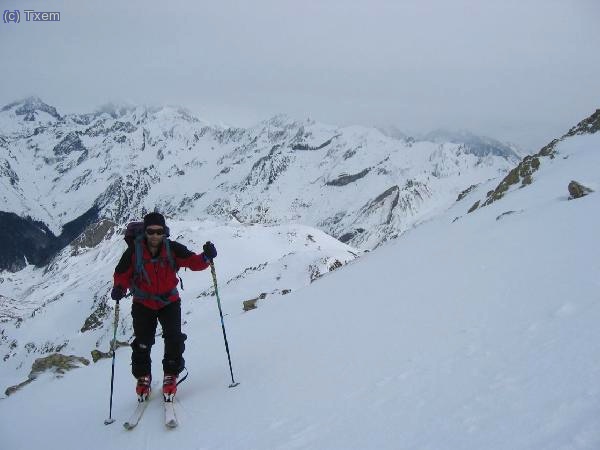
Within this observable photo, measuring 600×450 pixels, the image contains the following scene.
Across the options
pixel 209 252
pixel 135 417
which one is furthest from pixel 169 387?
pixel 209 252

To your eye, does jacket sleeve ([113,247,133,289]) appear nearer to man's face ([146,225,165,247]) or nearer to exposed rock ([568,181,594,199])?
man's face ([146,225,165,247])

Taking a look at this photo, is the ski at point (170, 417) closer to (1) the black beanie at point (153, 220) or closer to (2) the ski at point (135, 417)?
(2) the ski at point (135, 417)

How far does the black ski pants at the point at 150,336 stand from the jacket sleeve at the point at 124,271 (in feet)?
1.36

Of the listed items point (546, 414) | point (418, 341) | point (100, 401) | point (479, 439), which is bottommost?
point (100, 401)

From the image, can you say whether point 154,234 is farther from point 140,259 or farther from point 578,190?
point 578,190

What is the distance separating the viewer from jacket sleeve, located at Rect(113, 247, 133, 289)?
7570 mm

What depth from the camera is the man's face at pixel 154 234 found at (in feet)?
24.5

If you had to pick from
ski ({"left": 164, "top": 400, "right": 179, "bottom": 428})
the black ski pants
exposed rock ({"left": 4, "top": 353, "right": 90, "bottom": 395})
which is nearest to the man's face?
the black ski pants

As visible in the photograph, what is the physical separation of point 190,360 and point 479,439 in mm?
8560

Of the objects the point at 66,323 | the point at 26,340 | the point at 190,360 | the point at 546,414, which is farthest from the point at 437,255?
the point at 26,340

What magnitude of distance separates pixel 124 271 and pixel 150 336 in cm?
123

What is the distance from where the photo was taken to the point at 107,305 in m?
74.4

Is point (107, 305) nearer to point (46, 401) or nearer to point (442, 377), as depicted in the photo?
point (46, 401)

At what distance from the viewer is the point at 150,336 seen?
7969 millimetres
